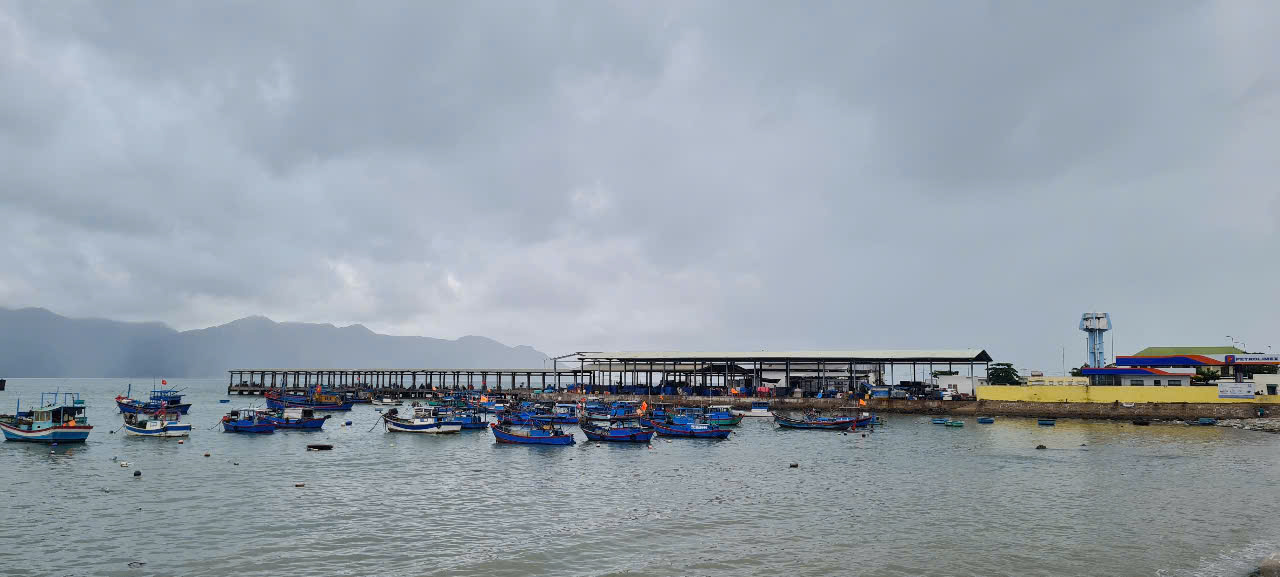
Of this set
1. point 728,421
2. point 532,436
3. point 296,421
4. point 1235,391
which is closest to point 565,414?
point 728,421

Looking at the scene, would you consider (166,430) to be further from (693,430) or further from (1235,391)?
(1235,391)

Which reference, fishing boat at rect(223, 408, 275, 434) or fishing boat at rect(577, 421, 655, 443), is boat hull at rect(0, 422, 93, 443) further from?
fishing boat at rect(577, 421, 655, 443)

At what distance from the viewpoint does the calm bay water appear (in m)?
23.5

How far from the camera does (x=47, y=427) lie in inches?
2036

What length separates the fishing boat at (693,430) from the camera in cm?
6325

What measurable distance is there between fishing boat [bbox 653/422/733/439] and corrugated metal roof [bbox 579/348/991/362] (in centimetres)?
3752

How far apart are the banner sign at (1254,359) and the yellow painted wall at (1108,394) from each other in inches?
568

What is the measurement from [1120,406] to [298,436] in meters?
84.7

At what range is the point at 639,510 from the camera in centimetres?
3198

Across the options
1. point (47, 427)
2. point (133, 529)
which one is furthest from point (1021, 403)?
point (47, 427)

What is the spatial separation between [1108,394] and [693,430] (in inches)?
2007

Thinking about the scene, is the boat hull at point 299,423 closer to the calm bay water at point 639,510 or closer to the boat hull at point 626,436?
the calm bay water at point 639,510

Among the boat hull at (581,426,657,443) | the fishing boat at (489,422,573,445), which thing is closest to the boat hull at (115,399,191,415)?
the fishing boat at (489,422,573,445)

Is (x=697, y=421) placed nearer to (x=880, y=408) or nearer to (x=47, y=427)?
(x=880, y=408)
